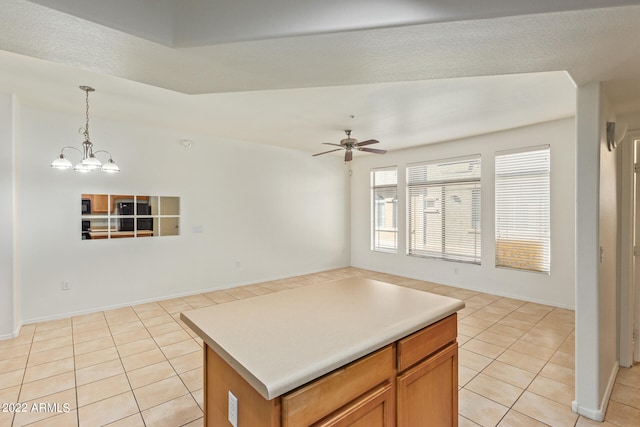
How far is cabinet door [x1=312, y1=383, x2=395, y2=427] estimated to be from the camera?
3.66 ft

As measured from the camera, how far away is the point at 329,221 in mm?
6996

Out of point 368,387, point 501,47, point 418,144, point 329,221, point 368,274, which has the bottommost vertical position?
point 368,274

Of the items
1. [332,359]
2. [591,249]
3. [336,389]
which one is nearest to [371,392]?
[336,389]

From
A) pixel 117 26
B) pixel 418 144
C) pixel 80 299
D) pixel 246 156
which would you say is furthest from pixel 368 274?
pixel 117 26

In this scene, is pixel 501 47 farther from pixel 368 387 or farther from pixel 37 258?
pixel 37 258

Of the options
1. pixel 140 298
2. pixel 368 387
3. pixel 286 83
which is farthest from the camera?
pixel 140 298

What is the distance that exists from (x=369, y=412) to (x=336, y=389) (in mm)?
254

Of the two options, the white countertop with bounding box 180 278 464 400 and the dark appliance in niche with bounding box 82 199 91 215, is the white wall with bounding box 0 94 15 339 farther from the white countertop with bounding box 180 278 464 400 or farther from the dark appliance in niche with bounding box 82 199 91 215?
the white countertop with bounding box 180 278 464 400

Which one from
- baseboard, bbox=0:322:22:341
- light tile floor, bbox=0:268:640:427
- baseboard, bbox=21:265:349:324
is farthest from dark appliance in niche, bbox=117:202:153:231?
baseboard, bbox=0:322:22:341

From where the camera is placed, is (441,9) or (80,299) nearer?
(441,9)

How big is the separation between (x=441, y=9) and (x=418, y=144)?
15.2 feet

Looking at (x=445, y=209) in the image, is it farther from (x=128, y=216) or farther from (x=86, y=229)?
(x=86, y=229)

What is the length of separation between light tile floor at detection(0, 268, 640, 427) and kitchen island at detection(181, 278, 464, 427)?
35.0 inches

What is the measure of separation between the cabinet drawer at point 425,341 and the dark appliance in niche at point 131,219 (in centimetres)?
447
